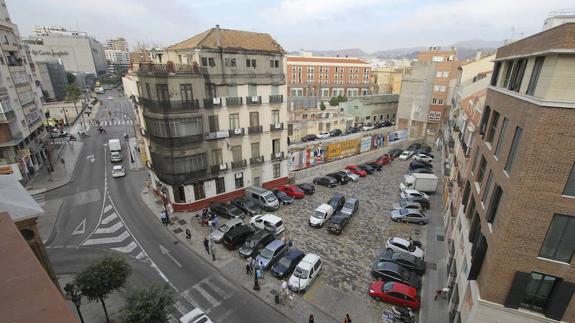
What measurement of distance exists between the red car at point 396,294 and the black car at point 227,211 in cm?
1544

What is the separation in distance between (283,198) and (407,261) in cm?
1555

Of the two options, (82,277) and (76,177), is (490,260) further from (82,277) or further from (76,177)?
(76,177)

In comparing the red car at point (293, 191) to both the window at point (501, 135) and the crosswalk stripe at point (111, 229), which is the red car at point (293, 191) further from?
the window at point (501, 135)

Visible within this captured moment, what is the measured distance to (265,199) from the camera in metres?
30.9

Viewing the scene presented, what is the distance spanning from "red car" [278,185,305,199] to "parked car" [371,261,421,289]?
14527mm

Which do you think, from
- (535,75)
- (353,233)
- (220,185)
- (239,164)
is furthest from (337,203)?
(535,75)

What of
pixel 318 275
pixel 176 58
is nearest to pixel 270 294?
pixel 318 275

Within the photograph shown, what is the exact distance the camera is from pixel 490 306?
1298cm

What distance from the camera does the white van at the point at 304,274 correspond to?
19406mm

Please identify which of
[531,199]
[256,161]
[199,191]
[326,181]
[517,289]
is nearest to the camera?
[531,199]

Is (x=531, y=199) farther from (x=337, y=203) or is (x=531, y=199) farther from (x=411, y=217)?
(x=337, y=203)

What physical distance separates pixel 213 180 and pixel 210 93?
390 inches

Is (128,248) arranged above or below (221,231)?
below

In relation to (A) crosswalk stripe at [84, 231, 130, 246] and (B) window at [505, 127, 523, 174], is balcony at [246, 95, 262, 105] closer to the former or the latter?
(A) crosswalk stripe at [84, 231, 130, 246]
